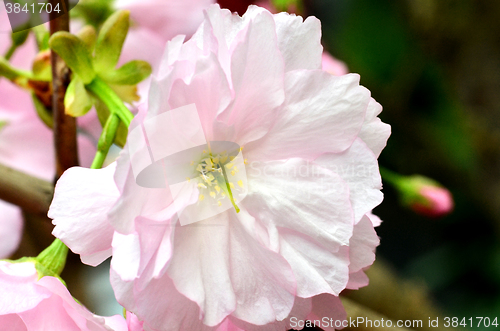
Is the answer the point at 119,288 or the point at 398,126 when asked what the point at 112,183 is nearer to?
the point at 119,288

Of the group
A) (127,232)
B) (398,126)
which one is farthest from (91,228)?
(398,126)

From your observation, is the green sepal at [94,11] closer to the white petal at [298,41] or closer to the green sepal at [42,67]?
the green sepal at [42,67]

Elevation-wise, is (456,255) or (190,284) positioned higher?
(190,284)

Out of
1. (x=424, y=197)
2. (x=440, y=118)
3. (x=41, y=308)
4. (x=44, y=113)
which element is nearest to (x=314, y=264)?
(x=41, y=308)

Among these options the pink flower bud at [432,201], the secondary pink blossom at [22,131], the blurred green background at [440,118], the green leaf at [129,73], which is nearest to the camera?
the green leaf at [129,73]

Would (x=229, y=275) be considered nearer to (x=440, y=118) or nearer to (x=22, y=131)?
(x=22, y=131)

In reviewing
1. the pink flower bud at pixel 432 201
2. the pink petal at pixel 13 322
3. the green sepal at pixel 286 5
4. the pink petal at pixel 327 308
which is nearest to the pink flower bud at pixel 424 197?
the pink flower bud at pixel 432 201
